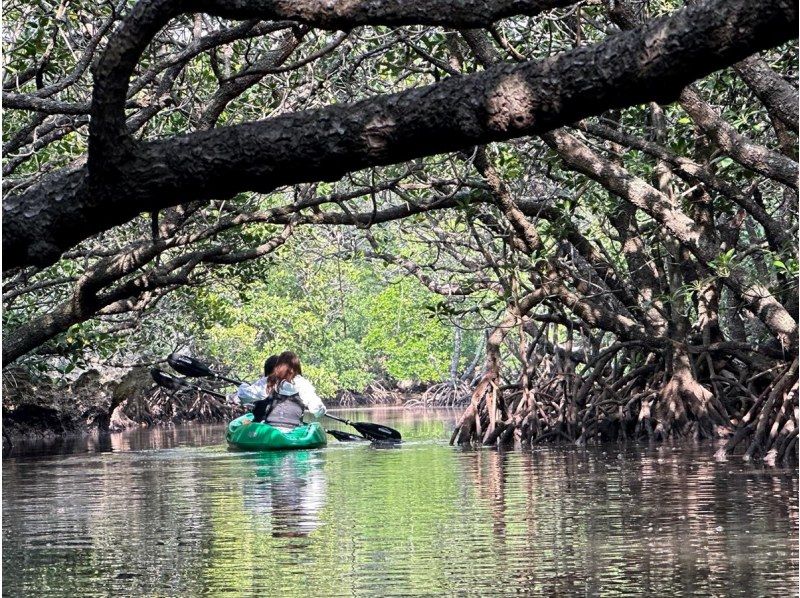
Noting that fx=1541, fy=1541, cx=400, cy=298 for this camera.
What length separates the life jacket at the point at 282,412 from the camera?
1769cm

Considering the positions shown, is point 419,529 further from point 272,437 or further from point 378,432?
point 378,432

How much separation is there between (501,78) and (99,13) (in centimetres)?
780

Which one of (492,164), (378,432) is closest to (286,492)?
(492,164)

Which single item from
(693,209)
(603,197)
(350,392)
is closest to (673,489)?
(693,209)

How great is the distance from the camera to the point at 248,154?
366 centimetres

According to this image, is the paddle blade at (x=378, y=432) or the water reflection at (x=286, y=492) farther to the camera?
the paddle blade at (x=378, y=432)

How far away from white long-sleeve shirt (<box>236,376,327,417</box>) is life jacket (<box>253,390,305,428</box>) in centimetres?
10

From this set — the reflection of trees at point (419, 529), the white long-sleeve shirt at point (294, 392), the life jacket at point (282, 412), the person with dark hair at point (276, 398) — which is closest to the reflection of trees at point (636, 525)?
the reflection of trees at point (419, 529)

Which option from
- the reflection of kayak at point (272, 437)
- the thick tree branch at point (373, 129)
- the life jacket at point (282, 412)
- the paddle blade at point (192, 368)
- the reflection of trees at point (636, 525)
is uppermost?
the paddle blade at point (192, 368)

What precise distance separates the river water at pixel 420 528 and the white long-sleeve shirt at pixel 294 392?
2.20 meters

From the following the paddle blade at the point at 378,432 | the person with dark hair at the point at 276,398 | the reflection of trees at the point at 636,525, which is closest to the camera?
the reflection of trees at the point at 636,525

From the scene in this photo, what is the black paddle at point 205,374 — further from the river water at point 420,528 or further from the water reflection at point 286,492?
the river water at point 420,528

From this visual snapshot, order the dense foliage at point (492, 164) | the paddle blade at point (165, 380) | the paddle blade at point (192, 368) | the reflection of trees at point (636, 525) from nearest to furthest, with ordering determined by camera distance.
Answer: the dense foliage at point (492, 164)
the reflection of trees at point (636, 525)
the paddle blade at point (192, 368)
the paddle blade at point (165, 380)

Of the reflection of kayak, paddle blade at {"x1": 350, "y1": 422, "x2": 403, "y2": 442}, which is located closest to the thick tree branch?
the reflection of kayak
